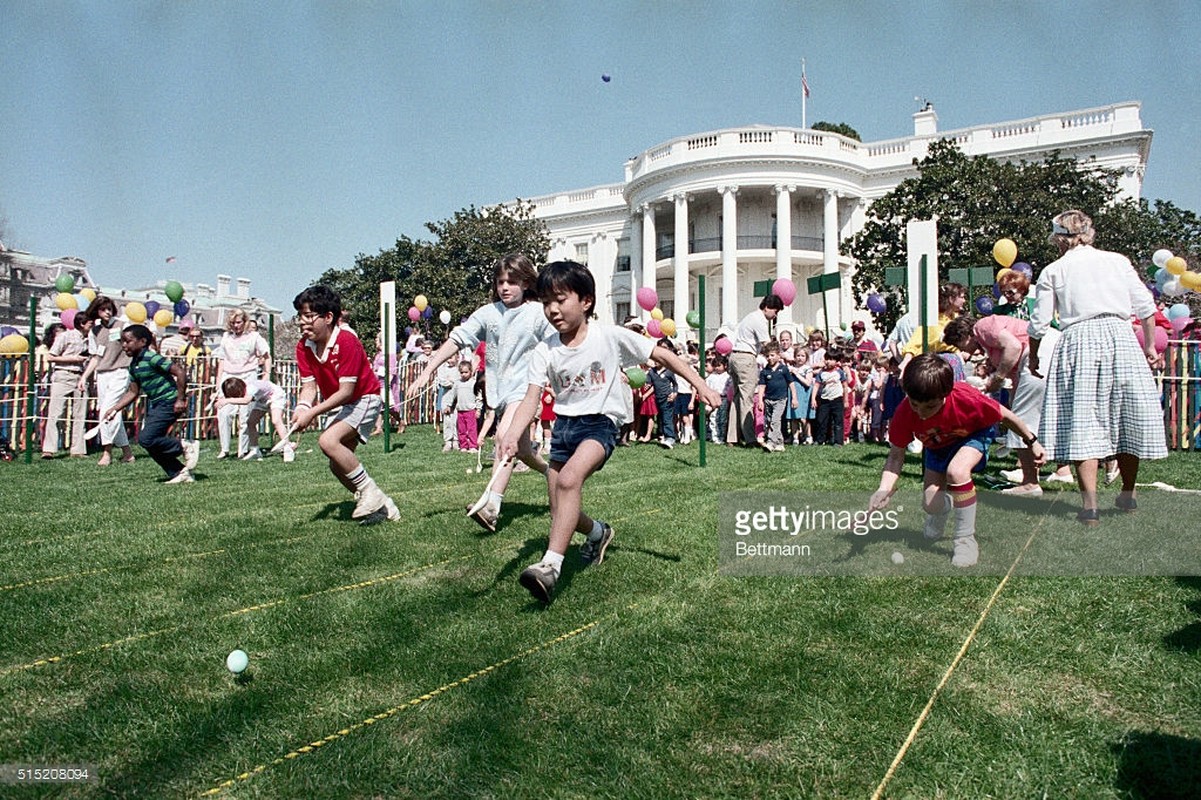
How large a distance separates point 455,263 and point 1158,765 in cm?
4134

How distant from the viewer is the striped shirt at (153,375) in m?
8.88

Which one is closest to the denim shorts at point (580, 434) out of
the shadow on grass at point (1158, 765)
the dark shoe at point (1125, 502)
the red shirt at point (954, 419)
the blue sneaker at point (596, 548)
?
the blue sneaker at point (596, 548)

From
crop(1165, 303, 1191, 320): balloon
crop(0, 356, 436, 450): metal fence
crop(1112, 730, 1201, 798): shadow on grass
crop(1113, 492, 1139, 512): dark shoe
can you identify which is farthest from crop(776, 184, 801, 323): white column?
crop(1112, 730, 1201, 798): shadow on grass

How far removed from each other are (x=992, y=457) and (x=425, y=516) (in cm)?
712

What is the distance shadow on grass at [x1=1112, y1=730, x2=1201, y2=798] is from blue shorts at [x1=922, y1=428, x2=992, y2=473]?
8.35 ft

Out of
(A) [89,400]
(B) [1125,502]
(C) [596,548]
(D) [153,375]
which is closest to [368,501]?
(C) [596,548]

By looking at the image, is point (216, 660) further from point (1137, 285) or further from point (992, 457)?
point (992, 457)

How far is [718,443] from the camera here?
43.6ft

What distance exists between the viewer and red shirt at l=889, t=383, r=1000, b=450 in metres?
4.64

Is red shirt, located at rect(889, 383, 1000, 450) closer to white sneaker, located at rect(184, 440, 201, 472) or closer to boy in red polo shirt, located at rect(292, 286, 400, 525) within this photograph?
boy in red polo shirt, located at rect(292, 286, 400, 525)

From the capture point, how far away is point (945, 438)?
4832mm

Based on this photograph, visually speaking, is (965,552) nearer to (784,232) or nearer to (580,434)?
(580,434)

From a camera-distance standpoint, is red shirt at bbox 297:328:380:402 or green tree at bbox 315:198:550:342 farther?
green tree at bbox 315:198:550:342

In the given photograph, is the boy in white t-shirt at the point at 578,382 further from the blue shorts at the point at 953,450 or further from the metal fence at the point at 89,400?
the metal fence at the point at 89,400
